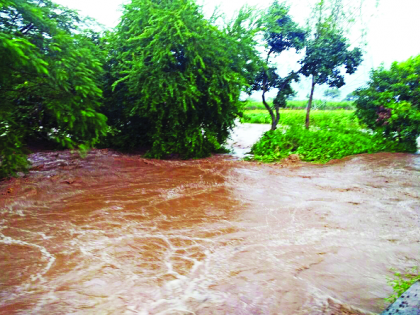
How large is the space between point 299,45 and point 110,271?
1103 centimetres

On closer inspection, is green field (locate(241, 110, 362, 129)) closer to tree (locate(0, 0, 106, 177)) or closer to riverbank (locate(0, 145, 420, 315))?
riverbank (locate(0, 145, 420, 315))

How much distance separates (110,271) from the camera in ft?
12.9

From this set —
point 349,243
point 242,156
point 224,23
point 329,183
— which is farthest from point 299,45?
point 349,243

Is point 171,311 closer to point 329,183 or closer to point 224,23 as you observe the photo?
point 329,183

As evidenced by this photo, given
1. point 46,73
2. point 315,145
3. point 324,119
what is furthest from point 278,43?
point 46,73

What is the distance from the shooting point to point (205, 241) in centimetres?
481

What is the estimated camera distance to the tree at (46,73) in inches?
237

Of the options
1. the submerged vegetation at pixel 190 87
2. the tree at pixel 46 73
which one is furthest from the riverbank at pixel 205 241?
the submerged vegetation at pixel 190 87

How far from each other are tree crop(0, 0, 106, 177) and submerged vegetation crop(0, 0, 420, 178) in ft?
0.11

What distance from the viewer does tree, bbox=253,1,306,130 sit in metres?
11.9

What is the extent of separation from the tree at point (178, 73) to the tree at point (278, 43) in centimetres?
115

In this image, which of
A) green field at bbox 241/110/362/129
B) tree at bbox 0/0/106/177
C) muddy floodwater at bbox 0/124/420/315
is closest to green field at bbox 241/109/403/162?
green field at bbox 241/110/362/129

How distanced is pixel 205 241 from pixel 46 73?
396 cm

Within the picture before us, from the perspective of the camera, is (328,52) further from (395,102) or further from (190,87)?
(190,87)
